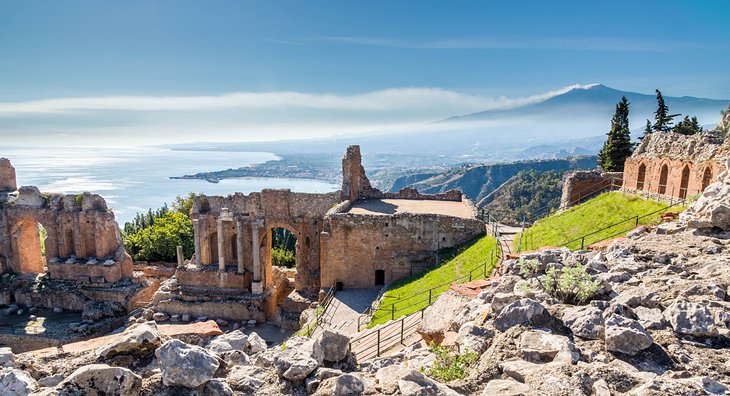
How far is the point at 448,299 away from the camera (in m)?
11.5

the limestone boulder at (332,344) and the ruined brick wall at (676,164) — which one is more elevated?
the ruined brick wall at (676,164)

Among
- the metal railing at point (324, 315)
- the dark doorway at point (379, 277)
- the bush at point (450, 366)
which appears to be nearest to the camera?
the bush at point (450, 366)

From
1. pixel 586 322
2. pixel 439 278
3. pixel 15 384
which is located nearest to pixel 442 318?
pixel 586 322

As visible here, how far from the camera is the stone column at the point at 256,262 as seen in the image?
26234 millimetres

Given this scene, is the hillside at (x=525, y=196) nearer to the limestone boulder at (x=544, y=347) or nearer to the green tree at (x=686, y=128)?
the green tree at (x=686, y=128)

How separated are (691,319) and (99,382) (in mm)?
7228

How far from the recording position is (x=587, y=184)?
82.7ft

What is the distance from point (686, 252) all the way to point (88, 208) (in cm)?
3357

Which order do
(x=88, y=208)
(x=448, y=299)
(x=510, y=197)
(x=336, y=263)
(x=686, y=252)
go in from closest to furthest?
(x=686, y=252) < (x=448, y=299) < (x=336, y=263) < (x=88, y=208) < (x=510, y=197)

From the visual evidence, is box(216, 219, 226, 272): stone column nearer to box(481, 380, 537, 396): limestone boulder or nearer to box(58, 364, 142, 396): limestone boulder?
box(58, 364, 142, 396): limestone boulder

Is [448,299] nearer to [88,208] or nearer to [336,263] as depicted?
[336,263]

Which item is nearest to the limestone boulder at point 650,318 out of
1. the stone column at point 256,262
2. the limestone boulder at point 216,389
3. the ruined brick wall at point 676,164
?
the limestone boulder at point 216,389

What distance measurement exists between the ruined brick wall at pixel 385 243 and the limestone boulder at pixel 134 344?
17.1 metres

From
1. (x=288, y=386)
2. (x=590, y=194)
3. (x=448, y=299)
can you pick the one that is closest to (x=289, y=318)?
(x=448, y=299)
